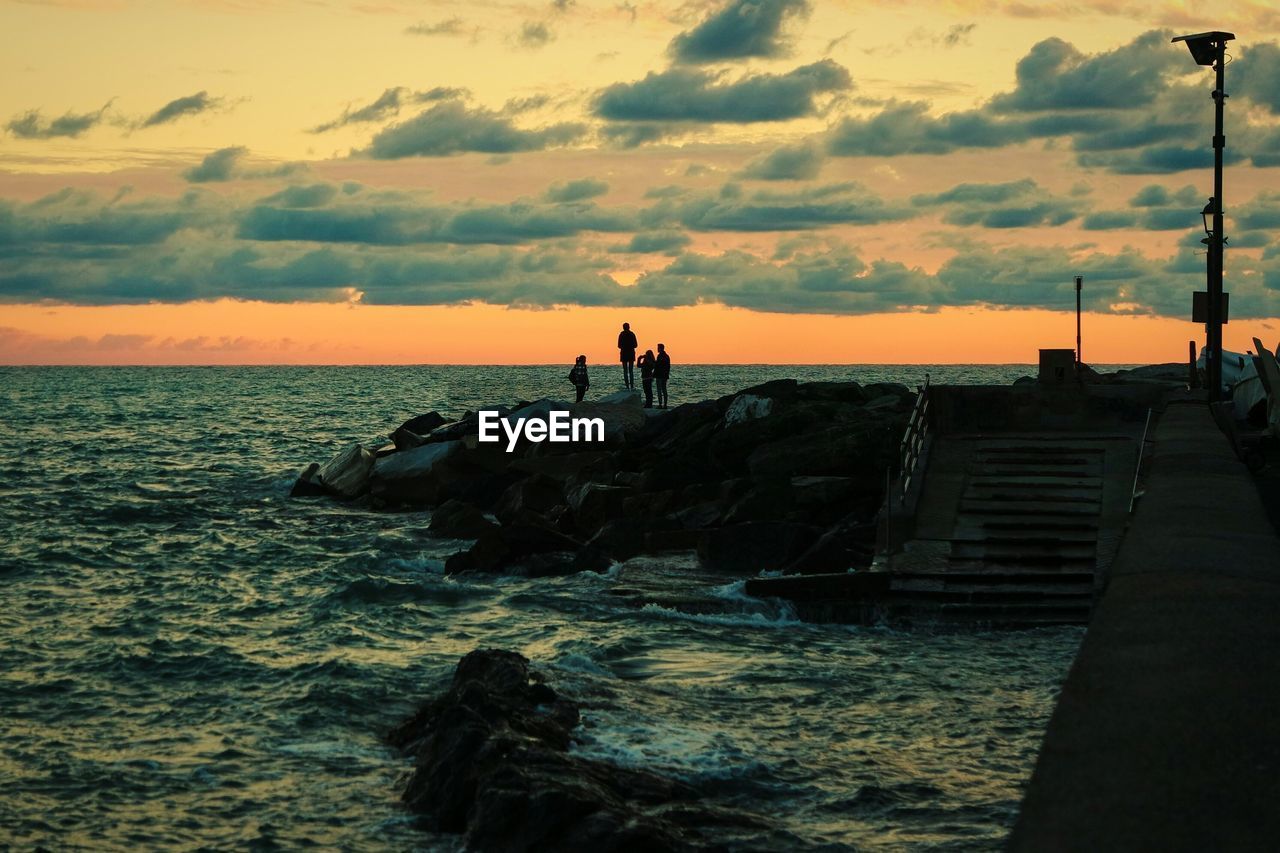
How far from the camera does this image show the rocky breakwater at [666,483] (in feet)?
70.7

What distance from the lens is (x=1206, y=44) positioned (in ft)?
80.4

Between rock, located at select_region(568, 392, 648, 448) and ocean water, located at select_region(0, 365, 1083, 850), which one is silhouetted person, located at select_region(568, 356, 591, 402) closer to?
rock, located at select_region(568, 392, 648, 448)

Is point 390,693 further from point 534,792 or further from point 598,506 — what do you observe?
point 598,506

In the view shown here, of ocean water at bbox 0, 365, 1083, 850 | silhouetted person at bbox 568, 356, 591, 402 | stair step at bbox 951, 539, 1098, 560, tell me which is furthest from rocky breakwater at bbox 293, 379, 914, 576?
silhouetted person at bbox 568, 356, 591, 402

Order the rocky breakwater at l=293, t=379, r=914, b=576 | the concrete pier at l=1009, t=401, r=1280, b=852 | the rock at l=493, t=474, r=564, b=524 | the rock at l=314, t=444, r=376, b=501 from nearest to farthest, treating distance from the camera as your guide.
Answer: the concrete pier at l=1009, t=401, r=1280, b=852, the rocky breakwater at l=293, t=379, r=914, b=576, the rock at l=493, t=474, r=564, b=524, the rock at l=314, t=444, r=376, b=501

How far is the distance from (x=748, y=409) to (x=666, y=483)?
4.36 m

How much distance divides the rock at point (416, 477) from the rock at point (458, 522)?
4.80 metres

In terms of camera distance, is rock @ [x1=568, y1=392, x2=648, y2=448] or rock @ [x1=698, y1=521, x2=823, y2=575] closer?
rock @ [x1=698, y1=521, x2=823, y2=575]

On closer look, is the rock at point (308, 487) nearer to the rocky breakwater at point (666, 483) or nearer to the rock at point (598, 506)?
the rocky breakwater at point (666, 483)

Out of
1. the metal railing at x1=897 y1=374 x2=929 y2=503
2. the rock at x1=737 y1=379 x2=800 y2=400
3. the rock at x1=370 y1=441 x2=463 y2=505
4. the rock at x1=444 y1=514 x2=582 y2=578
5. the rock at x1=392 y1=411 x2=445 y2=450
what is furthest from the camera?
the rock at x1=392 y1=411 x2=445 y2=450

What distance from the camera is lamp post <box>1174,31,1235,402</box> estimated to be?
80.5 feet

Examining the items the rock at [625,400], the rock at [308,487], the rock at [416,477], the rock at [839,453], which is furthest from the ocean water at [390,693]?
the rock at [308,487]

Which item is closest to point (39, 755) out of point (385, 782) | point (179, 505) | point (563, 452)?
point (385, 782)

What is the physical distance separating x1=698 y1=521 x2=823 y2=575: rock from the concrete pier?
38.6 feet
